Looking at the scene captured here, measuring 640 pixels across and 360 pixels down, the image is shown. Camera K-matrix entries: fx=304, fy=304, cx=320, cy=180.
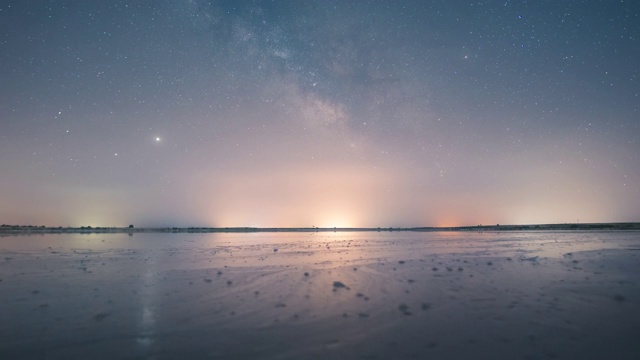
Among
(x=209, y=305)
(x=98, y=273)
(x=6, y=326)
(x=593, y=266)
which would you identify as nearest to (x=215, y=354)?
(x=209, y=305)

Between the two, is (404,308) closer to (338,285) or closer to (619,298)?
(338,285)

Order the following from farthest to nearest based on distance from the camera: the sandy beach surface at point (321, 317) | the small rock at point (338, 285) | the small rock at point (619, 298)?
the small rock at point (338, 285), the small rock at point (619, 298), the sandy beach surface at point (321, 317)

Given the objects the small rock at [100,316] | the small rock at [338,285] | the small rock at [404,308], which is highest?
the small rock at [100,316]

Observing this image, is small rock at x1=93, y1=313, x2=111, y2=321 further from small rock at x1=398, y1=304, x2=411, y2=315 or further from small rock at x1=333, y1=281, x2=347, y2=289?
small rock at x1=398, y1=304, x2=411, y2=315

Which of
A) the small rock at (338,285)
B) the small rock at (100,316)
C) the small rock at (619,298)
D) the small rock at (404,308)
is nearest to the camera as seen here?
the small rock at (100,316)

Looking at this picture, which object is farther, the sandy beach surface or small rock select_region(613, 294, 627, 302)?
small rock select_region(613, 294, 627, 302)

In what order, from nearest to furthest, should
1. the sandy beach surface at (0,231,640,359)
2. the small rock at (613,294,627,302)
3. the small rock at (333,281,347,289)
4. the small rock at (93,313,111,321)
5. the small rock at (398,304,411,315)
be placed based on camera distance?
1. the sandy beach surface at (0,231,640,359)
2. the small rock at (93,313,111,321)
3. the small rock at (398,304,411,315)
4. the small rock at (613,294,627,302)
5. the small rock at (333,281,347,289)

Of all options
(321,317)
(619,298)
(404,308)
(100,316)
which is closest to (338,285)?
(404,308)

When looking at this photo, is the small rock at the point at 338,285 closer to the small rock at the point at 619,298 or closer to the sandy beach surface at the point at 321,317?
the sandy beach surface at the point at 321,317

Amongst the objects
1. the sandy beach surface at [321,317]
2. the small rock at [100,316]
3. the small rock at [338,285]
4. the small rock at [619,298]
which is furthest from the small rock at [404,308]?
the small rock at [100,316]

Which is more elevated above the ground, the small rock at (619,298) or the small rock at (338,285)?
the small rock at (619,298)

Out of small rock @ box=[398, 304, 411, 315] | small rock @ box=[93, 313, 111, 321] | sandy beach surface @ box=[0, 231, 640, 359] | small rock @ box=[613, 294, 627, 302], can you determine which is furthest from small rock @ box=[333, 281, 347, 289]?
small rock @ box=[613, 294, 627, 302]

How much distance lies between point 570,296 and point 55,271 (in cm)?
1812

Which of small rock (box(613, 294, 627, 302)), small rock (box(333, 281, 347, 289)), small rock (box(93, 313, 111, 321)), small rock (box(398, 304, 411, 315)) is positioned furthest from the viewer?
small rock (box(333, 281, 347, 289))
